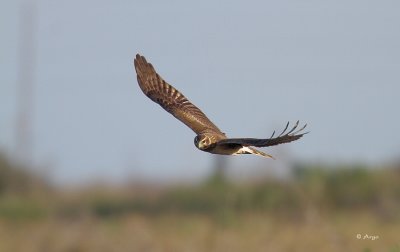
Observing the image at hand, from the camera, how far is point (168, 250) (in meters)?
11.7

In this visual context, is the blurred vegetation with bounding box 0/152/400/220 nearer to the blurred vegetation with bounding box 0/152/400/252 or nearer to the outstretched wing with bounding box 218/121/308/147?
the blurred vegetation with bounding box 0/152/400/252

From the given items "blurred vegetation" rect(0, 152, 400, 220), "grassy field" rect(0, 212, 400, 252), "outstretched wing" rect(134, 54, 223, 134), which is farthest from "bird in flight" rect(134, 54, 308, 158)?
"blurred vegetation" rect(0, 152, 400, 220)

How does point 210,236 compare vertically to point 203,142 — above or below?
above

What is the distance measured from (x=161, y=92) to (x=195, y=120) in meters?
0.53

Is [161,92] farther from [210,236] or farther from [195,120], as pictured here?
[210,236]

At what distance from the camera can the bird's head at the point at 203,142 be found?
6.47 m

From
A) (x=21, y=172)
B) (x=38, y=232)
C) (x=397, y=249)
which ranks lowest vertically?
(x=397, y=249)

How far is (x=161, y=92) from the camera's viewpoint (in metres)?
7.75

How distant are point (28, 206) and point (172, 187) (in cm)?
196

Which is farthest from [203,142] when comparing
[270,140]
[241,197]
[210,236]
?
[241,197]

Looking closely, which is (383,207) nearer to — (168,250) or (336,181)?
(336,181)

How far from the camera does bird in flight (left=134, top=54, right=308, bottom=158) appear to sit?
5.97 meters

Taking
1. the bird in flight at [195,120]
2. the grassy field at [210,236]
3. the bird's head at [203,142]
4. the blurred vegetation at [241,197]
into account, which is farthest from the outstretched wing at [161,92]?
the blurred vegetation at [241,197]

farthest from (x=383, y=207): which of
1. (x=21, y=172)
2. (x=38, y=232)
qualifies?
(x=21, y=172)
